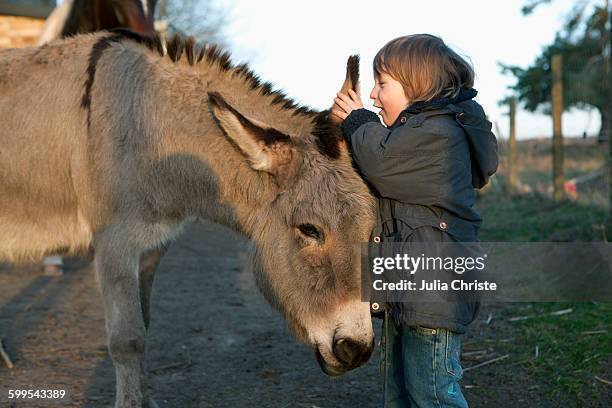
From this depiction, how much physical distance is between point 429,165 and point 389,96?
41 cm

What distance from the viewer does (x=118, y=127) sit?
134 inches

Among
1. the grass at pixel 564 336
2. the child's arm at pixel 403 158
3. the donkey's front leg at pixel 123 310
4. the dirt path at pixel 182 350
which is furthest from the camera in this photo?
the dirt path at pixel 182 350

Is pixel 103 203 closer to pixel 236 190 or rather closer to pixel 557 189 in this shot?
pixel 236 190

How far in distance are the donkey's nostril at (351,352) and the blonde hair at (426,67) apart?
1178mm

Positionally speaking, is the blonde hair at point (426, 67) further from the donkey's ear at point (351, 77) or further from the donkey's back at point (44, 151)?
the donkey's back at point (44, 151)

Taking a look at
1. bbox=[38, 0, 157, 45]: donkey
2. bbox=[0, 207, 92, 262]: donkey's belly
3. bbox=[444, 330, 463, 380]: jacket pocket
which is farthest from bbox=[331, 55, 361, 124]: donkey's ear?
bbox=[38, 0, 157, 45]: donkey

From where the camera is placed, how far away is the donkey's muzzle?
2818 mm

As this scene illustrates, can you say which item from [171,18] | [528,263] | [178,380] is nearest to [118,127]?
[178,380]

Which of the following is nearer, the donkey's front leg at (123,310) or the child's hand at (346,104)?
the child's hand at (346,104)

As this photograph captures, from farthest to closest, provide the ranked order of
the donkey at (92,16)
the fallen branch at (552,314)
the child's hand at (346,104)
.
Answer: the donkey at (92,16)
the fallen branch at (552,314)
the child's hand at (346,104)

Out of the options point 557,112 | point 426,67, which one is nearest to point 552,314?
point 426,67

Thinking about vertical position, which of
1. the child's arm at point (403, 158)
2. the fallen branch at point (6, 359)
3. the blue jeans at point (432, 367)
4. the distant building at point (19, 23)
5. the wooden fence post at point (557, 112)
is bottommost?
the fallen branch at point (6, 359)

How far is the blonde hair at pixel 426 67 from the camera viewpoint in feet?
8.92

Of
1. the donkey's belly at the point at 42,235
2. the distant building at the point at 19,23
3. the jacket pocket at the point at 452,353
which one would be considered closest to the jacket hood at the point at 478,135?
the jacket pocket at the point at 452,353
